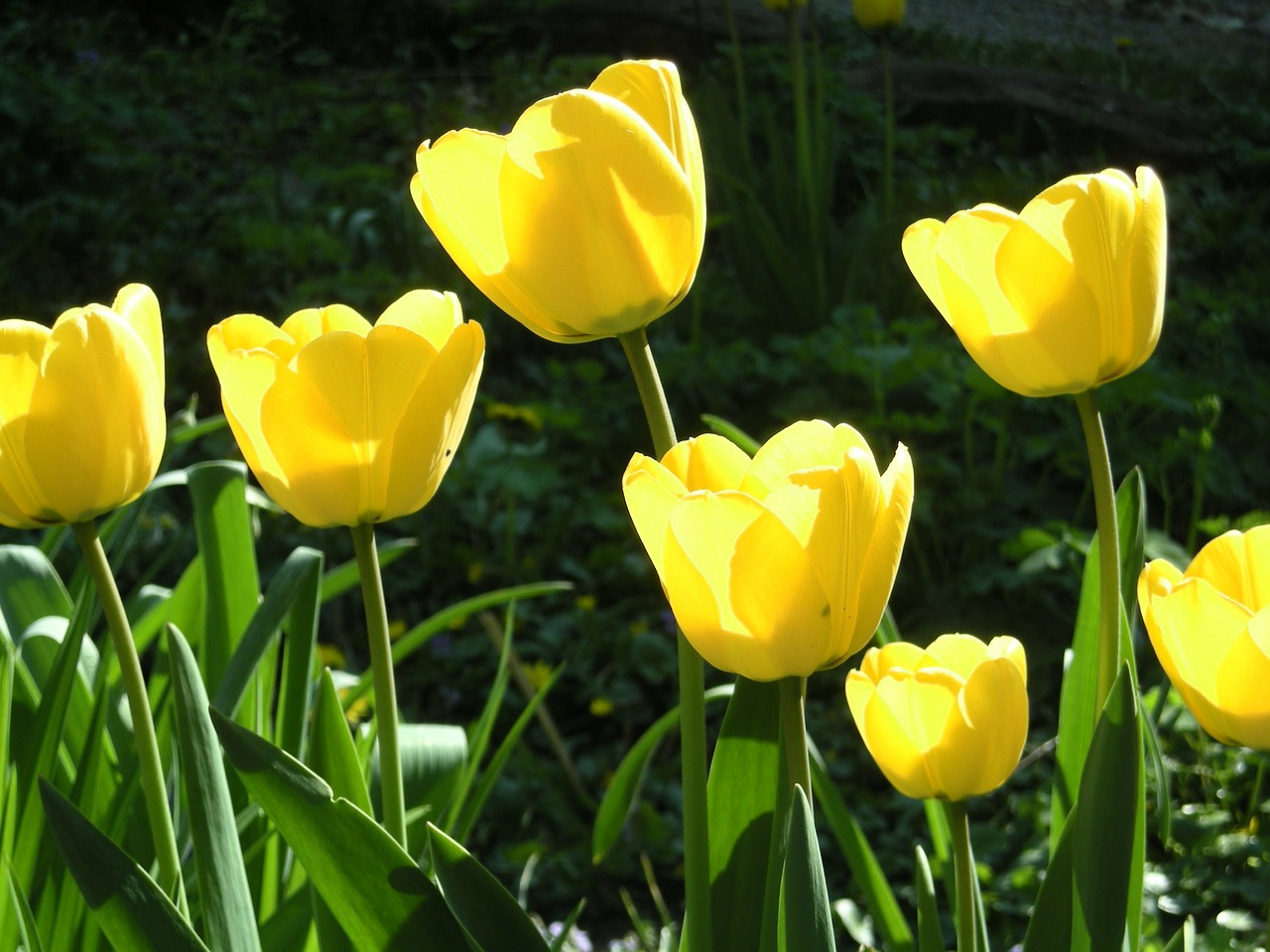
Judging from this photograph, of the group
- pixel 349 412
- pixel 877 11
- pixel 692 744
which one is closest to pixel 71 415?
pixel 349 412

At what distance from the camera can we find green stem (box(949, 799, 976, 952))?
28.5 inches

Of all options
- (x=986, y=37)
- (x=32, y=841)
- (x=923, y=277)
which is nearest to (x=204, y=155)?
(x=986, y=37)

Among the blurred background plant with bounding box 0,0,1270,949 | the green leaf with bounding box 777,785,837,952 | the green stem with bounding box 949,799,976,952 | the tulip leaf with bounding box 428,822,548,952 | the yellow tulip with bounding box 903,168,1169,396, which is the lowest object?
the blurred background plant with bounding box 0,0,1270,949

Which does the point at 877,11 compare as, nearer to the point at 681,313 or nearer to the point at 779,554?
the point at 681,313

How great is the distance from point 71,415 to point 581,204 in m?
0.31

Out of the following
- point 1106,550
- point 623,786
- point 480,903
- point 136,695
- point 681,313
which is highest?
point 1106,550

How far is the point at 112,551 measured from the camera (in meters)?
1.50

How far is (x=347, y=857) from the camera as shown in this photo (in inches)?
27.9

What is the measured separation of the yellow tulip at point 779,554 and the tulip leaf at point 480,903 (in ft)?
0.70

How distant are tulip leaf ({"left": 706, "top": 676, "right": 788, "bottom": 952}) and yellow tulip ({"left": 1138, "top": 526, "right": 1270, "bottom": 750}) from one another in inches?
9.5

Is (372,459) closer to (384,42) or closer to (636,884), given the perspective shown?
(636,884)

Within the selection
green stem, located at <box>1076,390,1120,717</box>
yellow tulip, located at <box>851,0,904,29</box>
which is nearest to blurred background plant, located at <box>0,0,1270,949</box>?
green stem, located at <box>1076,390,1120,717</box>

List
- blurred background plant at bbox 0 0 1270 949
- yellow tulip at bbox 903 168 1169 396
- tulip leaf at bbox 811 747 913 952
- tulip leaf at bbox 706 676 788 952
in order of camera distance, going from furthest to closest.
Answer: blurred background plant at bbox 0 0 1270 949, tulip leaf at bbox 811 747 913 952, tulip leaf at bbox 706 676 788 952, yellow tulip at bbox 903 168 1169 396

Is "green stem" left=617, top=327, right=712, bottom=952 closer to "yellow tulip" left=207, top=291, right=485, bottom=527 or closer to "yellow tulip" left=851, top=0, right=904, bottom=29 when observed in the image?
"yellow tulip" left=207, top=291, right=485, bottom=527
